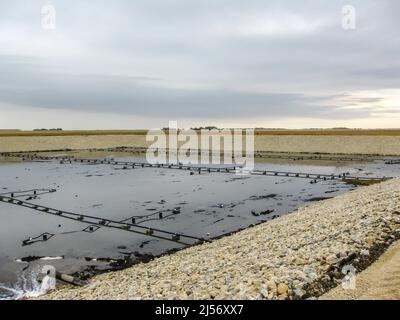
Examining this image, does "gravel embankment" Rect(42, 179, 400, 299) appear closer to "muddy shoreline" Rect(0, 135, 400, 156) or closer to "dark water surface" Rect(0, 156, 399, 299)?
"dark water surface" Rect(0, 156, 399, 299)

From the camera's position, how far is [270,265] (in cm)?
1040

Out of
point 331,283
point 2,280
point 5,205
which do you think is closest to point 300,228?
point 331,283

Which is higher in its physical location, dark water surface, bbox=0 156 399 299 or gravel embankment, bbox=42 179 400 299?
gravel embankment, bbox=42 179 400 299

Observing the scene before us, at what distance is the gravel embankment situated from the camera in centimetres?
913

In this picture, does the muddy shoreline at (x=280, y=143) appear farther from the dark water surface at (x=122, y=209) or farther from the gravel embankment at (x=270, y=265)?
the gravel embankment at (x=270, y=265)

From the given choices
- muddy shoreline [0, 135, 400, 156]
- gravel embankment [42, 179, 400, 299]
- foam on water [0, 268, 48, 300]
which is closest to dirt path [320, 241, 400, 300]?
gravel embankment [42, 179, 400, 299]

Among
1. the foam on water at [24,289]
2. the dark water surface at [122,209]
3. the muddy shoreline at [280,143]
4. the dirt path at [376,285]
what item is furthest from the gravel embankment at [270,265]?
the muddy shoreline at [280,143]

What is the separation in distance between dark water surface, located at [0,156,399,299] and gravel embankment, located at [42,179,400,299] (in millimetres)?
2568

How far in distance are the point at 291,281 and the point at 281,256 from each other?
2.15 meters

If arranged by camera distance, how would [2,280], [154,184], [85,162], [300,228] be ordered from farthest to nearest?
[85,162]
[154,184]
[300,228]
[2,280]

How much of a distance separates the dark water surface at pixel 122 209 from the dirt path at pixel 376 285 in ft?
28.8

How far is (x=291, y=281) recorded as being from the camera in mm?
9086

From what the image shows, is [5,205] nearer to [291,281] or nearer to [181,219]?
[181,219]

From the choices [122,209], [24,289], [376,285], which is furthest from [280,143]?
[376,285]
